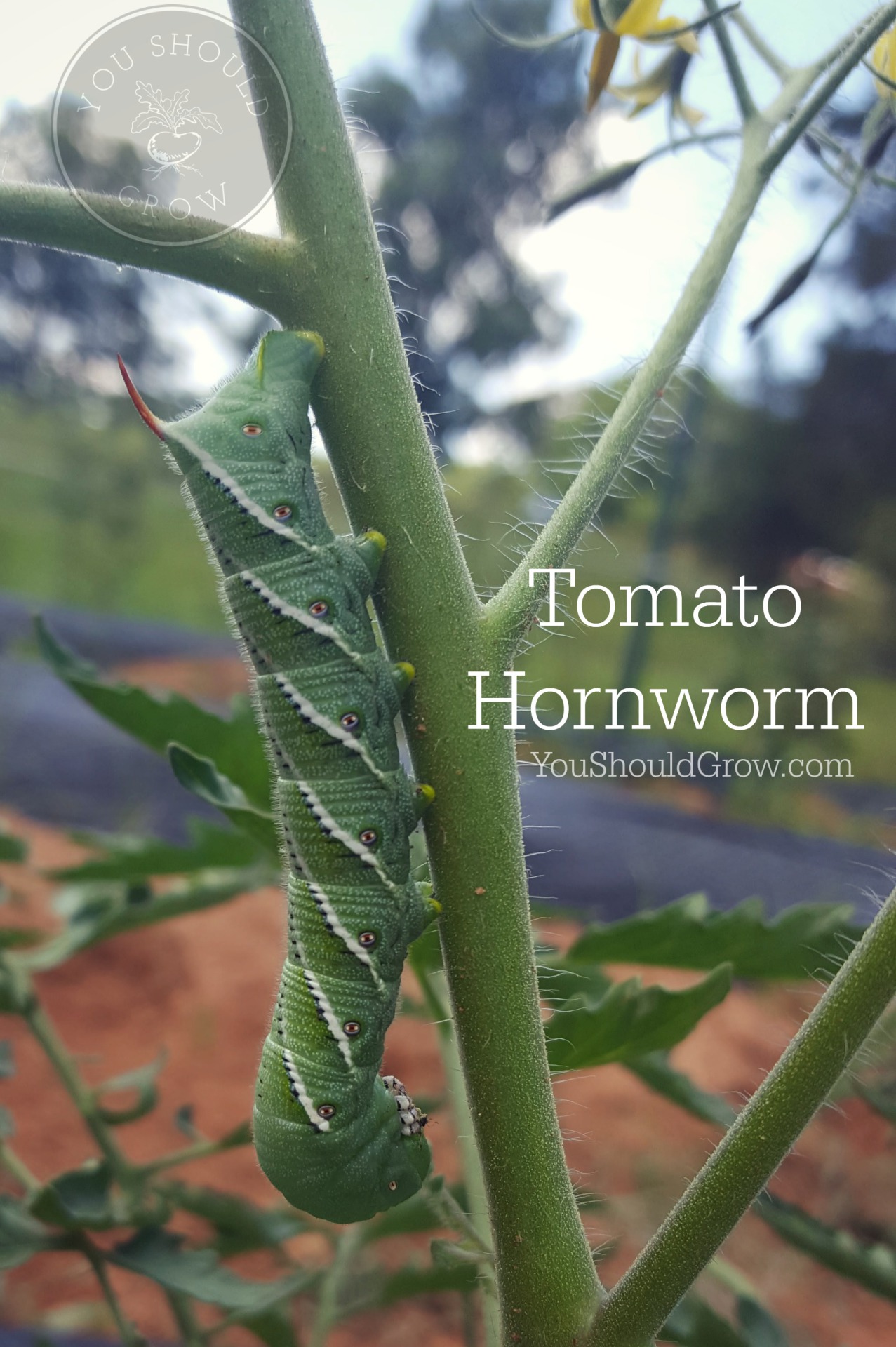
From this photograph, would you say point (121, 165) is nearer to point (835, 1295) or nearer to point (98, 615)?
point (835, 1295)

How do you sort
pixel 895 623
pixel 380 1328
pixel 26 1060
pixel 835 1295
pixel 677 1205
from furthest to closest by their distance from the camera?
pixel 895 623
pixel 26 1060
pixel 835 1295
pixel 380 1328
pixel 677 1205

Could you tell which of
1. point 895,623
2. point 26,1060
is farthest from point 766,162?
point 895,623

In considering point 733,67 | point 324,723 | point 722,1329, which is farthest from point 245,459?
point 722,1329

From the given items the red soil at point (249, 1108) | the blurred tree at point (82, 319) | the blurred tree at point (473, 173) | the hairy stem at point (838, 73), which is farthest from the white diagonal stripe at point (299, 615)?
the blurred tree at point (473, 173)

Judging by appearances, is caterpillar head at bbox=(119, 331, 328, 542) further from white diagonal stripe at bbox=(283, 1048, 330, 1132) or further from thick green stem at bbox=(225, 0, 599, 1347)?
white diagonal stripe at bbox=(283, 1048, 330, 1132)

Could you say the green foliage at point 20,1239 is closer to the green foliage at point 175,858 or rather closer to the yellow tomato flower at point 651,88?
the green foliage at point 175,858

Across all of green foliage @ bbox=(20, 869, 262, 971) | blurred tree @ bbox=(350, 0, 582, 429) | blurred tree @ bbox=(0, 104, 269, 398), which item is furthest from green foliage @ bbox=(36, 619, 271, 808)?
blurred tree @ bbox=(350, 0, 582, 429)
